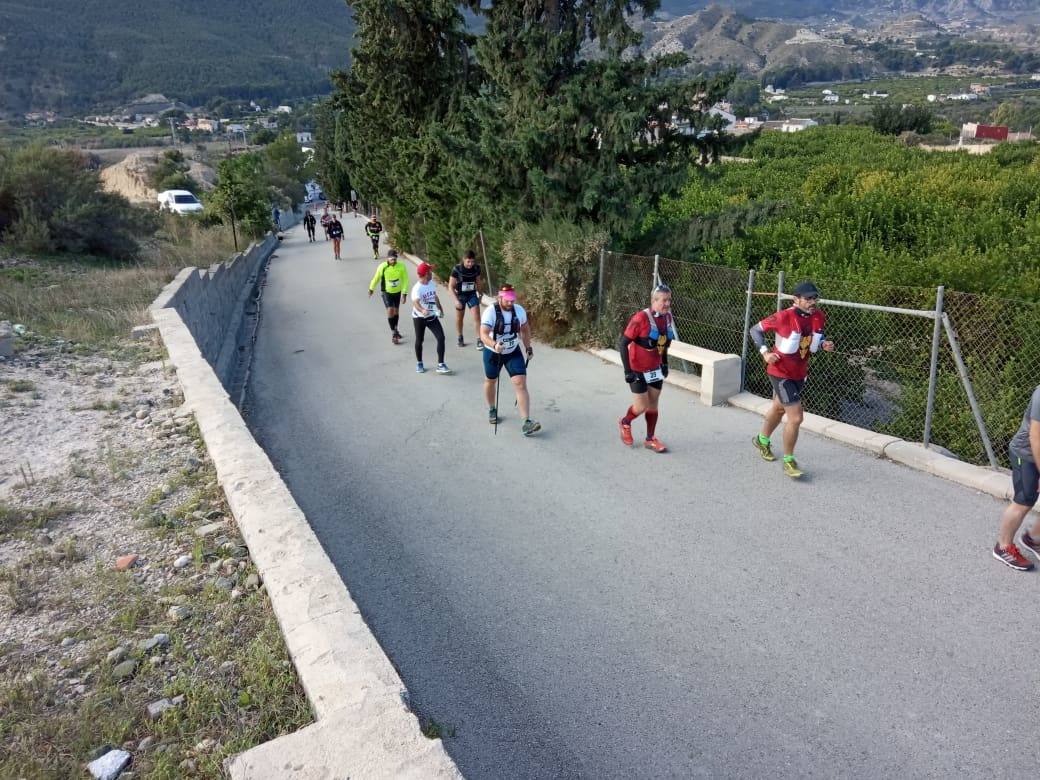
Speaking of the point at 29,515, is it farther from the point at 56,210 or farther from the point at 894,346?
the point at 56,210

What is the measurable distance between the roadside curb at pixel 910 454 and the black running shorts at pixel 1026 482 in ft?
4.24

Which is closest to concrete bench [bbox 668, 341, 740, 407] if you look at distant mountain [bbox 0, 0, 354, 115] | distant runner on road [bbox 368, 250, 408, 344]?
distant runner on road [bbox 368, 250, 408, 344]

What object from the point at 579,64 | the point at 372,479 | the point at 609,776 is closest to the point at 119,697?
the point at 609,776

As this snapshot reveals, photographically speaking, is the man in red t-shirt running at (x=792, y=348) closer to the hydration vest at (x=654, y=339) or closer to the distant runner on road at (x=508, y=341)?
the hydration vest at (x=654, y=339)

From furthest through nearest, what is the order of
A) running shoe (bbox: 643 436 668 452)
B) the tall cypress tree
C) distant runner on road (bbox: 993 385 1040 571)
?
the tall cypress tree → running shoe (bbox: 643 436 668 452) → distant runner on road (bbox: 993 385 1040 571)

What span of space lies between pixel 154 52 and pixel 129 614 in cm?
17506

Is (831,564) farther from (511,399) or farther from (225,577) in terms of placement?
(511,399)

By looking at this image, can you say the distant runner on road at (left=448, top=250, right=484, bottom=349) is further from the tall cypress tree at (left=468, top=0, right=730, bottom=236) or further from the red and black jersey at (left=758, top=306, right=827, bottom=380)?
the red and black jersey at (left=758, top=306, right=827, bottom=380)

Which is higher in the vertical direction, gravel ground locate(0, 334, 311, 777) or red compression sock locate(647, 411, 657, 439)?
gravel ground locate(0, 334, 311, 777)

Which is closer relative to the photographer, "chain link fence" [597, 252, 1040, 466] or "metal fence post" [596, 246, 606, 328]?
"chain link fence" [597, 252, 1040, 466]

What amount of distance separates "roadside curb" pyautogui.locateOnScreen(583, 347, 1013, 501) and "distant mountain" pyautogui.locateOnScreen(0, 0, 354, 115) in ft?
430

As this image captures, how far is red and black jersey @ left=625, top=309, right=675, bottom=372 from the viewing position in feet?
25.0

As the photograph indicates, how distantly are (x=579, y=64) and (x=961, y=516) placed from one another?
31.9 ft

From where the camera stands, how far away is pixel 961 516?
6.24m
